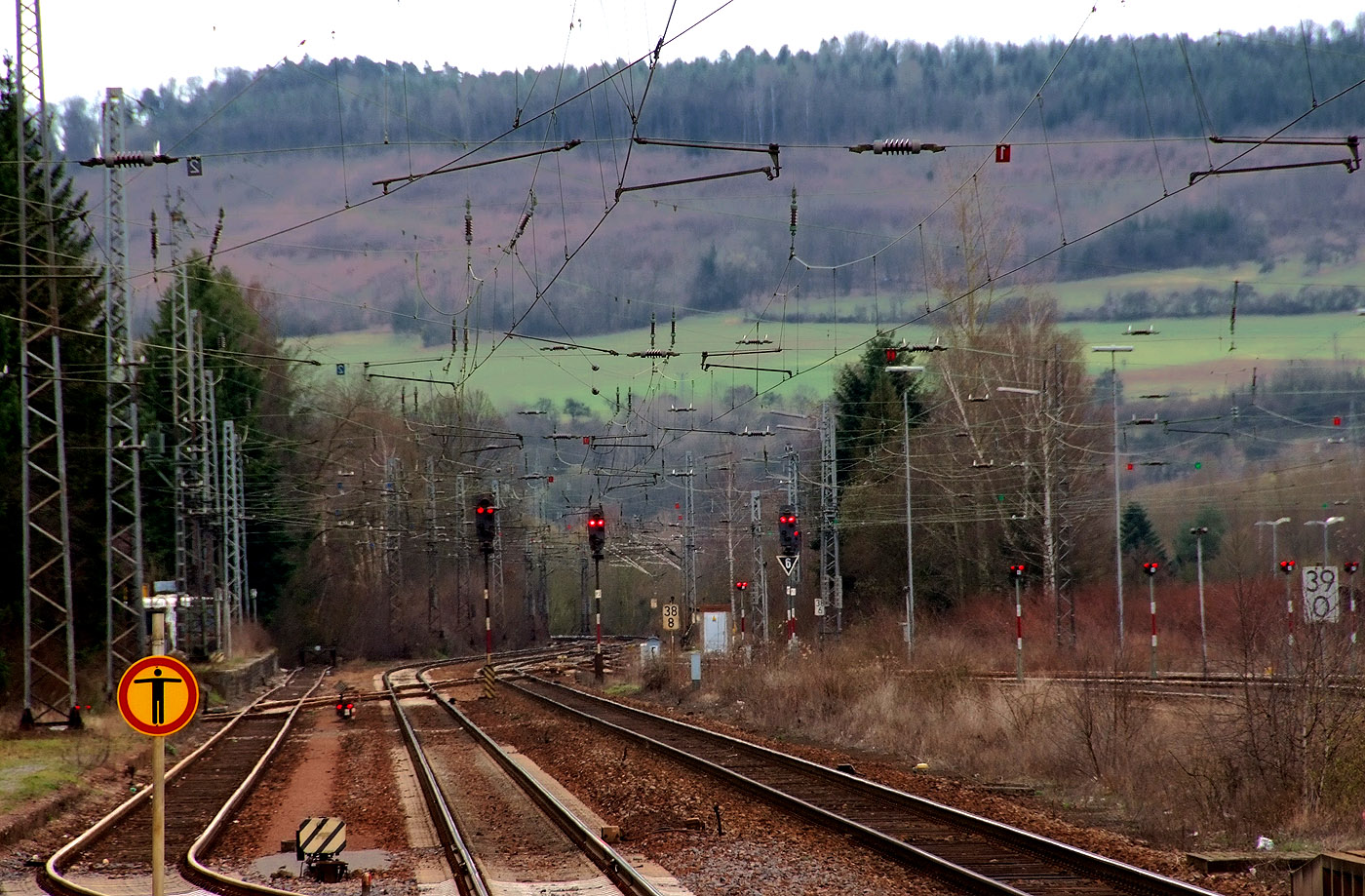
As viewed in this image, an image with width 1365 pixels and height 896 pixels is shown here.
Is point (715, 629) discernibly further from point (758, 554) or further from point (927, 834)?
point (927, 834)

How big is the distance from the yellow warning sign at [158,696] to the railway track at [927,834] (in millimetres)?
6768

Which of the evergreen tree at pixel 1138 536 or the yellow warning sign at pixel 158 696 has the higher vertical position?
the yellow warning sign at pixel 158 696

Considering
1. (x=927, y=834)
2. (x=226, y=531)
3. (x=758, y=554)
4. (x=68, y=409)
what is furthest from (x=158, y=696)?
(x=226, y=531)

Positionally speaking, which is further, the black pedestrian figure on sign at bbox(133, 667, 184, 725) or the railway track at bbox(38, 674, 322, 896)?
the railway track at bbox(38, 674, 322, 896)

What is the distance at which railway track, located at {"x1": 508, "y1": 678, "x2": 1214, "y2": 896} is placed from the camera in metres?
12.2

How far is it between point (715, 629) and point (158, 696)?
135ft

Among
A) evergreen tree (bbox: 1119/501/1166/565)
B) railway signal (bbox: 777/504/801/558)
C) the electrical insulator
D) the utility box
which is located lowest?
the utility box

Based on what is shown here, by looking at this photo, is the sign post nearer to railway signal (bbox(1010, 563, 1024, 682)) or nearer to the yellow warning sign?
the yellow warning sign

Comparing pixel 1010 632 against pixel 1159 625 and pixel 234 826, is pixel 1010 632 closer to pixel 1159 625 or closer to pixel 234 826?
pixel 1159 625

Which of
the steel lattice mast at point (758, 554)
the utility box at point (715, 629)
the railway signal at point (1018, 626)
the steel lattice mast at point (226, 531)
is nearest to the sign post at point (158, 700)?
the railway signal at point (1018, 626)

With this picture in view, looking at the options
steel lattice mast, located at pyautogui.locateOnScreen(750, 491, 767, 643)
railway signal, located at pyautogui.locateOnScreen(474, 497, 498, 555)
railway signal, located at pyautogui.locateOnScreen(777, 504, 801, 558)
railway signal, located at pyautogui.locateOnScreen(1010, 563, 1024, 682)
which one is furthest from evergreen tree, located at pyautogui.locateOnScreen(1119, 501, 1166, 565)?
railway signal, located at pyautogui.locateOnScreen(474, 497, 498, 555)

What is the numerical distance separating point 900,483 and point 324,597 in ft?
109

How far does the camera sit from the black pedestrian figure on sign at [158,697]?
413 inches

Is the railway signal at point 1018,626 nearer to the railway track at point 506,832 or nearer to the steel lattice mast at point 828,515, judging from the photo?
the steel lattice mast at point 828,515
